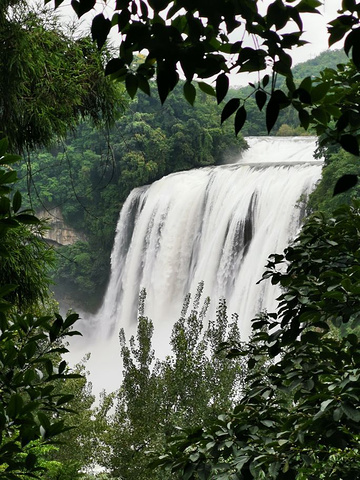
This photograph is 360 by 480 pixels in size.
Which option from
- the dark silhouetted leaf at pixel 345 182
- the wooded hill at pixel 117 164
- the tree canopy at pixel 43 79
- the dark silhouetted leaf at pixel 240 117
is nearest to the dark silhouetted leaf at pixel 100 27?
the dark silhouetted leaf at pixel 240 117

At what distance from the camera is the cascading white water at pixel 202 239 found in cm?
1596

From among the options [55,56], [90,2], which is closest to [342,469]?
[90,2]

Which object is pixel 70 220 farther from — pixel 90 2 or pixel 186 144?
pixel 90 2

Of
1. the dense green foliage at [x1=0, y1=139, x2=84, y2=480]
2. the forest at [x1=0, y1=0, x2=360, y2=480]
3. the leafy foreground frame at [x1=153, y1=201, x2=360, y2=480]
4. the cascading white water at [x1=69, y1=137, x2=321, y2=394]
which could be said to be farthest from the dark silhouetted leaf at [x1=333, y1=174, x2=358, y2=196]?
the cascading white water at [x1=69, y1=137, x2=321, y2=394]

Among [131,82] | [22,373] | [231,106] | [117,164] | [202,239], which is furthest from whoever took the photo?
[117,164]

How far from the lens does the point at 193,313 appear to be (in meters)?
8.16

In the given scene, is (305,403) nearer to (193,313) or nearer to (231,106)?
(231,106)

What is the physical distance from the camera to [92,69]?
4125 mm

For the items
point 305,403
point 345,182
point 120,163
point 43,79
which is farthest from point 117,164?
point 345,182

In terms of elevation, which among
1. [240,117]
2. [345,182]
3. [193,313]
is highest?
[240,117]

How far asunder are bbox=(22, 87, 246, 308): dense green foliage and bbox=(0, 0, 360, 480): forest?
51.1 ft

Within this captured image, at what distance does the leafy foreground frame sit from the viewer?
A: 1907 mm

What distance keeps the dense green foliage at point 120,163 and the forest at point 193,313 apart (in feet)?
51.1

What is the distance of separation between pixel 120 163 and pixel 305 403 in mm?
23836
